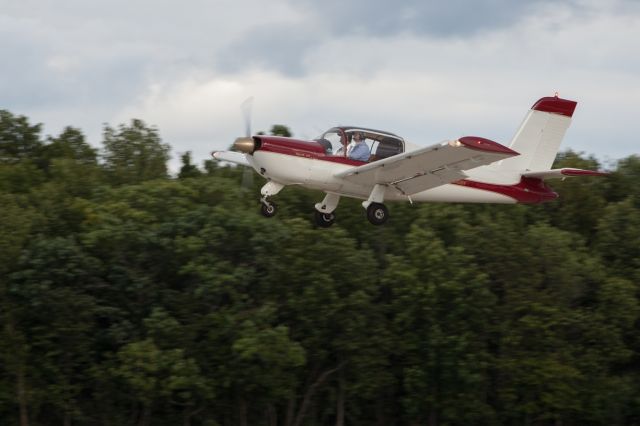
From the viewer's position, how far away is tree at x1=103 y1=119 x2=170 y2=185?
4269cm

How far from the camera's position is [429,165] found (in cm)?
1958

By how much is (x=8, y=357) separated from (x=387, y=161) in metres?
16.1

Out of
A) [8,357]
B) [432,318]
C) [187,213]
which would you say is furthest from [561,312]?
[8,357]

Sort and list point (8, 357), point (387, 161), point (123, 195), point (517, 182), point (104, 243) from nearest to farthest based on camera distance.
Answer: point (387, 161), point (517, 182), point (8, 357), point (104, 243), point (123, 195)

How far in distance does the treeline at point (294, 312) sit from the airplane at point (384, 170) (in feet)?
36.4

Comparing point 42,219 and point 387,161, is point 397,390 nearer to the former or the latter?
point 42,219

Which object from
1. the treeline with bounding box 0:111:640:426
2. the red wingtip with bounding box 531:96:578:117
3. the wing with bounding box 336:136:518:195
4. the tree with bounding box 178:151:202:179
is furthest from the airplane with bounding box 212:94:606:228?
the tree with bounding box 178:151:202:179

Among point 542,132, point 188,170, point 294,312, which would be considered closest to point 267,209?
point 542,132

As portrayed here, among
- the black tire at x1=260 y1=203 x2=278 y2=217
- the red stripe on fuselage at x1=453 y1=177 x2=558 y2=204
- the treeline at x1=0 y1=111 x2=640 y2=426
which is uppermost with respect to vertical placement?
the red stripe on fuselage at x1=453 y1=177 x2=558 y2=204

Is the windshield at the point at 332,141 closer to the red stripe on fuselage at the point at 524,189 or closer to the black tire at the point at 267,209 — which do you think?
the black tire at the point at 267,209

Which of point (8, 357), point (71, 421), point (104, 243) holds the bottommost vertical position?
point (71, 421)

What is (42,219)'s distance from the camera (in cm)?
3391

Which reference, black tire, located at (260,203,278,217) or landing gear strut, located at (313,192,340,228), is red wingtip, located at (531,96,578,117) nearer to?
landing gear strut, located at (313,192,340,228)

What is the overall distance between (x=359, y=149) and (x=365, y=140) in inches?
8.2
